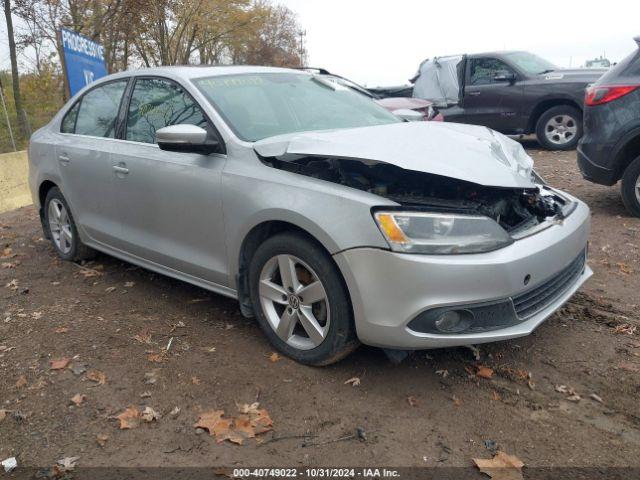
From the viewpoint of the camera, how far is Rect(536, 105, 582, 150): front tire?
10133 millimetres

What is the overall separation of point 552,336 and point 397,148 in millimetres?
1519

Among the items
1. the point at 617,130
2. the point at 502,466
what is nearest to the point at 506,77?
the point at 617,130

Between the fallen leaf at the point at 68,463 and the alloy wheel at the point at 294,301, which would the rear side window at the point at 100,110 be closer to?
the alloy wheel at the point at 294,301

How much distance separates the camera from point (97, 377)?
128 inches

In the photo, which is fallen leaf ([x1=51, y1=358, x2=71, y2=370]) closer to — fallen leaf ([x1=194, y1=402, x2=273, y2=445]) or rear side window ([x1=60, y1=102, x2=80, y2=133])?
fallen leaf ([x1=194, y1=402, x2=273, y2=445])

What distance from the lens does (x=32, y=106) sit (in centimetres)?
2488

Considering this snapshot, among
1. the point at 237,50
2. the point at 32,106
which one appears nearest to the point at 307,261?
the point at 32,106

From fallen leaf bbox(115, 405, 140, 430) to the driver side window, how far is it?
9713 mm

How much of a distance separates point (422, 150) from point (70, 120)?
11.2 feet

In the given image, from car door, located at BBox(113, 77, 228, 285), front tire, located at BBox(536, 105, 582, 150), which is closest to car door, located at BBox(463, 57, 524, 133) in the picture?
front tire, located at BBox(536, 105, 582, 150)

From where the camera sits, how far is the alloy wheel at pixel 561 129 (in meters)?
10.2

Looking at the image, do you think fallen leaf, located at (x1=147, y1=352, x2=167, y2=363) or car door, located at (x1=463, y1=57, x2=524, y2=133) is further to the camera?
car door, located at (x1=463, y1=57, x2=524, y2=133)

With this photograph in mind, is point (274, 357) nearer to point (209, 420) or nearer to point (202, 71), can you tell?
point (209, 420)

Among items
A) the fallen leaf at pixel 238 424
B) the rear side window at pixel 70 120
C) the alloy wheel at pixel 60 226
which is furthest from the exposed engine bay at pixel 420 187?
the alloy wheel at pixel 60 226
